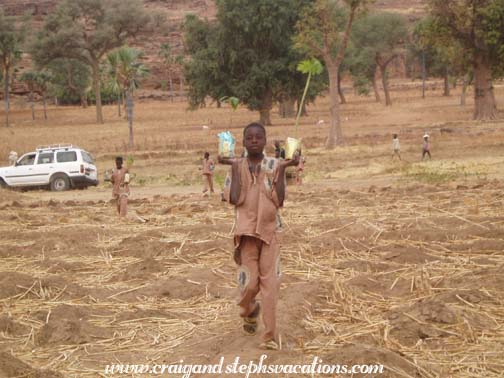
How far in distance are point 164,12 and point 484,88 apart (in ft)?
204

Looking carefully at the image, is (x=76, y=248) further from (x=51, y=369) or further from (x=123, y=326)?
(x=51, y=369)

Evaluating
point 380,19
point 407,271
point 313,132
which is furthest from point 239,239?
point 380,19

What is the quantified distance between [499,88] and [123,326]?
69382 millimetres

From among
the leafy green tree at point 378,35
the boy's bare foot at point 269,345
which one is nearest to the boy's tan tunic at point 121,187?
the boy's bare foot at point 269,345

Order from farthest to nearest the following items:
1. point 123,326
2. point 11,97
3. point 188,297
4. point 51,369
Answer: point 11,97
point 188,297
point 123,326
point 51,369

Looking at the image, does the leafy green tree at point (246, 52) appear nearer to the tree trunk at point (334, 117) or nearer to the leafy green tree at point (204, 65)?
the leafy green tree at point (204, 65)

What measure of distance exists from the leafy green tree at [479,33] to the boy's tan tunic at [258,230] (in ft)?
111

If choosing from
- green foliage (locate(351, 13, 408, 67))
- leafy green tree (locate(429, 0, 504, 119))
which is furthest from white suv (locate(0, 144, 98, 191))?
green foliage (locate(351, 13, 408, 67))

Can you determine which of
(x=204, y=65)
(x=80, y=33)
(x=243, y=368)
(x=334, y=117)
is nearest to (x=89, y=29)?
(x=80, y=33)

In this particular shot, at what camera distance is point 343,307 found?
625cm

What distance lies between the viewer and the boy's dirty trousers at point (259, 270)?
530 centimetres

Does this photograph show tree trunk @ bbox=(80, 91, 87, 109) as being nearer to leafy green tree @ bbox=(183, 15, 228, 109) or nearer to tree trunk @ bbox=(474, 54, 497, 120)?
leafy green tree @ bbox=(183, 15, 228, 109)

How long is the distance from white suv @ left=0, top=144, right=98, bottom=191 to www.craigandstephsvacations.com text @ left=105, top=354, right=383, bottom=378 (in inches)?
730

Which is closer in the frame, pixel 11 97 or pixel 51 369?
pixel 51 369
